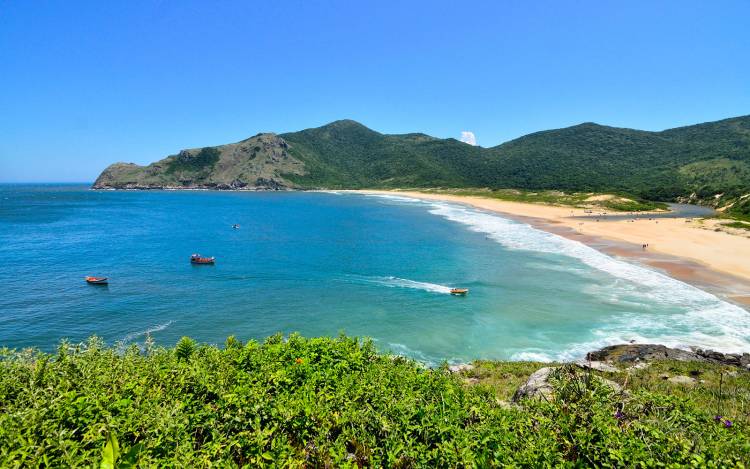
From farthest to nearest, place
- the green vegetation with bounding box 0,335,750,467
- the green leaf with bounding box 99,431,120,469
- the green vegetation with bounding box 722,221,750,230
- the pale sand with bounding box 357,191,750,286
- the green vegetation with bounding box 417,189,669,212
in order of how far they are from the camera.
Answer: the green vegetation with bounding box 417,189,669,212, the green vegetation with bounding box 722,221,750,230, the pale sand with bounding box 357,191,750,286, the green vegetation with bounding box 0,335,750,467, the green leaf with bounding box 99,431,120,469

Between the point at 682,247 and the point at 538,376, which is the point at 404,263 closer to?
the point at 538,376

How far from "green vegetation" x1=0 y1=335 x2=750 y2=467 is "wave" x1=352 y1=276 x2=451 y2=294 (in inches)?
940

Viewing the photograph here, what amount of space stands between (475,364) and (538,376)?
6.49 m

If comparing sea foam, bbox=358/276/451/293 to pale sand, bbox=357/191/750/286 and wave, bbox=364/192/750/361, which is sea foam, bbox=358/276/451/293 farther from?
pale sand, bbox=357/191/750/286

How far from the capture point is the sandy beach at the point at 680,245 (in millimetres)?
36500

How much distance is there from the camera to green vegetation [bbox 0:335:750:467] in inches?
244

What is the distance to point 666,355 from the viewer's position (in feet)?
61.0

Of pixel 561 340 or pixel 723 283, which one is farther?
pixel 723 283

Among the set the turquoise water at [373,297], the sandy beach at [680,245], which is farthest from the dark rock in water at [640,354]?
the sandy beach at [680,245]

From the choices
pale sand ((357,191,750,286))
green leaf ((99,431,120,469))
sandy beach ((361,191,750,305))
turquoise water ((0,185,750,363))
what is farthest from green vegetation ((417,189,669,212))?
green leaf ((99,431,120,469))

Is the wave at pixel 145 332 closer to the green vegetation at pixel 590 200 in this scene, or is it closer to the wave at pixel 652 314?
the wave at pixel 652 314

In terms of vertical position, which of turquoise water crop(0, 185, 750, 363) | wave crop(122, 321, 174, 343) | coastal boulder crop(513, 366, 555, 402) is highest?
coastal boulder crop(513, 366, 555, 402)

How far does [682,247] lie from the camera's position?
2010 inches

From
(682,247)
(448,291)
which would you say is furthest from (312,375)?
(682,247)
